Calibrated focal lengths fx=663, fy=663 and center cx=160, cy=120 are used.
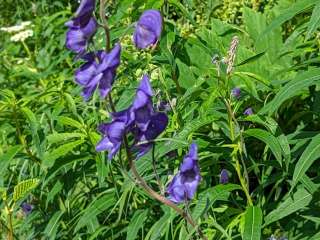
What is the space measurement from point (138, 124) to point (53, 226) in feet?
5.25

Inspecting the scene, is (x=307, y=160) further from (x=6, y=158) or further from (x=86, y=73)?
(x=6, y=158)

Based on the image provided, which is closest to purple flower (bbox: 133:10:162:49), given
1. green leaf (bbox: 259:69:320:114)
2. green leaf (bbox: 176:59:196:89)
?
green leaf (bbox: 259:69:320:114)

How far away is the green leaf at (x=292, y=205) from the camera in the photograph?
249 centimetres

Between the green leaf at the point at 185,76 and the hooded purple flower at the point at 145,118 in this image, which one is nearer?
the hooded purple flower at the point at 145,118

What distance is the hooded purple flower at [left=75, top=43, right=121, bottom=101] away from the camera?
165 centimetres

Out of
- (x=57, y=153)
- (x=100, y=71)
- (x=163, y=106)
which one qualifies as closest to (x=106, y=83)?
(x=100, y=71)

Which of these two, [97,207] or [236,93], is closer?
[236,93]

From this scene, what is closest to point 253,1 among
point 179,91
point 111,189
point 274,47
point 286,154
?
point 274,47

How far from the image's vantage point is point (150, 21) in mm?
1692

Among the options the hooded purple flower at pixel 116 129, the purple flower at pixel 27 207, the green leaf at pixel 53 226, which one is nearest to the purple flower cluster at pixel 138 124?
the hooded purple flower at pixel 116 129

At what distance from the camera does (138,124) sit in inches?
68.4

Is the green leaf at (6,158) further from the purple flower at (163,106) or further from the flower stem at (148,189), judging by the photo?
the flower stem at (148,189)

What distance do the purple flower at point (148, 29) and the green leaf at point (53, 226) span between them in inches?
65.4

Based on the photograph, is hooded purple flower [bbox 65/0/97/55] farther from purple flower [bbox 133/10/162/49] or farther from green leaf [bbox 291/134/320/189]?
green leaf [bbox 291/134/320/189]
